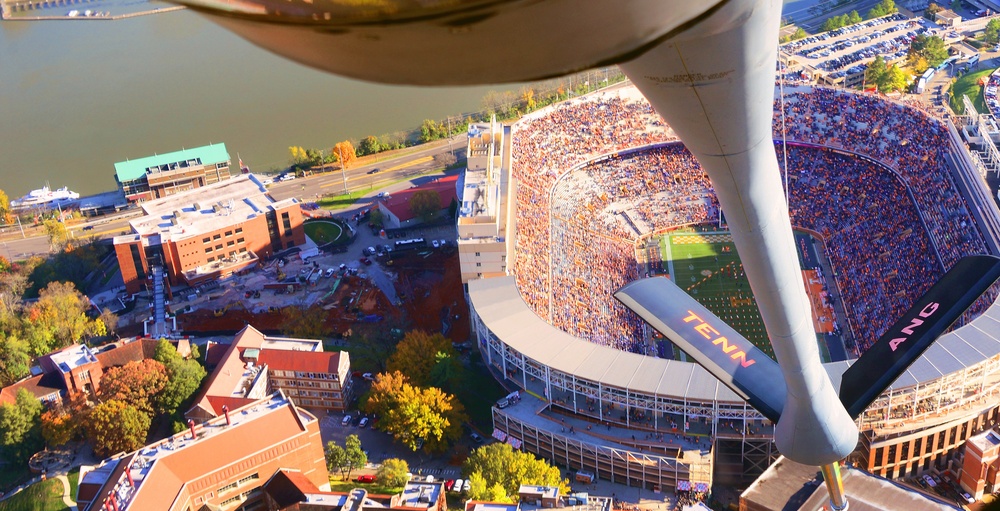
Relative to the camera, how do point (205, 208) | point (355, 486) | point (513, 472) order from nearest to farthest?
1. point (513, 472)
2. point (355, 486)
3. point (205, 208)

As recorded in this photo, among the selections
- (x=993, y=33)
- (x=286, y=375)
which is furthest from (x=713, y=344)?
(x=993, y=33)

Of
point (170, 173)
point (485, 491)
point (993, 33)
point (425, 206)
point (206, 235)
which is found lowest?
point (485, 491)

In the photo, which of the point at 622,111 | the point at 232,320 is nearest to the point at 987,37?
the point at 622,111

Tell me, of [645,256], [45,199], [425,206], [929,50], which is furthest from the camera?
[929,50]

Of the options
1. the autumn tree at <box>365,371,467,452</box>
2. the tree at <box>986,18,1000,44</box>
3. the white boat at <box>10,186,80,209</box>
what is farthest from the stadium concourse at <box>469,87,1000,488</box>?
the white boat at <box>10,186,80,209</box>

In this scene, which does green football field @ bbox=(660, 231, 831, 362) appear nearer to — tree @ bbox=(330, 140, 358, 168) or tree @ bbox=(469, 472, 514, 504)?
tree @ bbox=(469, 472, 514, 504)

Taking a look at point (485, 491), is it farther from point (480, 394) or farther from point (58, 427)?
point (58, 427)
